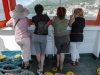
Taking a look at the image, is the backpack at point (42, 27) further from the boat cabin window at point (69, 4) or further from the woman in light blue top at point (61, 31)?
the boat cabin window at point (69, 4)

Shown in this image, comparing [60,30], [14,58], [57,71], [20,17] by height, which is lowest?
[57,71]

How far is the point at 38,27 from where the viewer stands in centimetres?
252

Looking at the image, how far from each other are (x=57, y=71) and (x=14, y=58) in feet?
3.36

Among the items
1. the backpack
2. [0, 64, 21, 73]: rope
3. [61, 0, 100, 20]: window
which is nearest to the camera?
the backpack

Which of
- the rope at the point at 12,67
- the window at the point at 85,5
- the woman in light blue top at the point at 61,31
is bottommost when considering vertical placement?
the rope at the point at 12,67

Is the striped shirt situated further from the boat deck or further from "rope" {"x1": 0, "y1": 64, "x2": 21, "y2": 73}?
the boat deck

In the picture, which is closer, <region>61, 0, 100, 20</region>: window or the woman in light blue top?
the woman in light blue top

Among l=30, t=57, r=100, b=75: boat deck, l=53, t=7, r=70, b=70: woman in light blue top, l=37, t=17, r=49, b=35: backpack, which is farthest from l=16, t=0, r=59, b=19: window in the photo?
l=30, t=57, r=100, b=75: boat deck

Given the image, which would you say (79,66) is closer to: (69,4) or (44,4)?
(69,4)

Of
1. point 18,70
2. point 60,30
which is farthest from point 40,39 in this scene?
point 18,70

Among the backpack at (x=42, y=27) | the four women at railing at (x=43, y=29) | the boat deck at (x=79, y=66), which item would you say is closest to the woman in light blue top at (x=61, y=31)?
the four women at railing at (x=43, y=29)

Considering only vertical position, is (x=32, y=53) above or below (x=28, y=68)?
above

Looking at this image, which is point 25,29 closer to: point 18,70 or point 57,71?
point 18,70

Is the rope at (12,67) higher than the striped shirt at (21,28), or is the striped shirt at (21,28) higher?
the striped shirt at (21,28)
